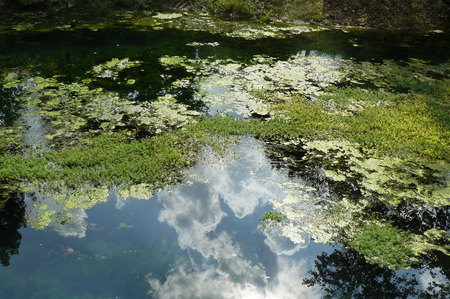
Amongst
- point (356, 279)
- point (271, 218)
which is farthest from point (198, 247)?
point (356, 279)

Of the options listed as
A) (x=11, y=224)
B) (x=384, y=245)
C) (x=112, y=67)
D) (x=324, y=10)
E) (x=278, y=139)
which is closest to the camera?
(x=384, y=245)

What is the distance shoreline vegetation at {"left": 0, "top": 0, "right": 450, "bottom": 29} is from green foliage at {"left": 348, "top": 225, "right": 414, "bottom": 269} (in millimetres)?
11569

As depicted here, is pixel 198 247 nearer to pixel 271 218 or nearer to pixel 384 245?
pixel 271 218

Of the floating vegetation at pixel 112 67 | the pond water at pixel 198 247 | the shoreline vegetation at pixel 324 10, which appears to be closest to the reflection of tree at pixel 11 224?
the pond water at pixel 198 247

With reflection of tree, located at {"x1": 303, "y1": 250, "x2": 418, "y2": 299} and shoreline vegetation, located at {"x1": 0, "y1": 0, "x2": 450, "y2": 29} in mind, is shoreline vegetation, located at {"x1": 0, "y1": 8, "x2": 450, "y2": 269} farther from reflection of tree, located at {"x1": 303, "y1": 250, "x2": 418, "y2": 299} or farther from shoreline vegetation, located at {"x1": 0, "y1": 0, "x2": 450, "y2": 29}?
shoreline vegetation, located at {"x1": 0, "y1": 0, "x2": 450, "y2": 29}

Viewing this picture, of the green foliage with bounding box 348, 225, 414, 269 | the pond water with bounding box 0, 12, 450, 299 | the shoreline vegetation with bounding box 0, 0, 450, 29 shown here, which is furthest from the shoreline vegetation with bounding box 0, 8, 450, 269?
the shoreline vegetation with bounding box 0, 0, 450, 29

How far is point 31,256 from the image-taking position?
377cm

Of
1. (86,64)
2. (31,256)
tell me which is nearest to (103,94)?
(86,64)

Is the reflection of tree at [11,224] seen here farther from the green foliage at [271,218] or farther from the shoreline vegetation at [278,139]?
the green foliage at [271,218]

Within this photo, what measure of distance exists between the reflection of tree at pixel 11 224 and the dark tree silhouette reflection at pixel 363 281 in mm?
3284

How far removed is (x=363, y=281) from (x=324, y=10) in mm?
12833

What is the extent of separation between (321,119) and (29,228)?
5.13 m

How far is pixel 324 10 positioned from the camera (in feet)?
46.0

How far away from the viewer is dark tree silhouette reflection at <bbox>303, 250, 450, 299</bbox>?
3.60m
